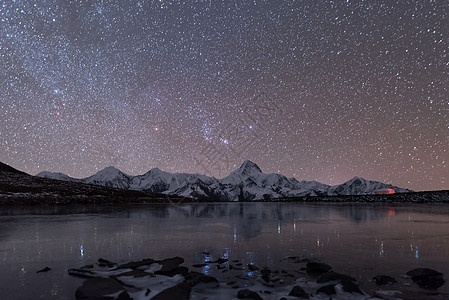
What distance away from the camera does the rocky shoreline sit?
30.5 feet

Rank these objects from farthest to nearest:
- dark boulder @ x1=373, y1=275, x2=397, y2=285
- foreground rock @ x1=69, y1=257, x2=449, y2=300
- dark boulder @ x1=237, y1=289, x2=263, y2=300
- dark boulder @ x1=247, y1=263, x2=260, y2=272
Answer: dark boulder @ x1=247, y1=263, x2=260, y2=272
dark boulder @ x1=373, y1=275, x2=397, y2=285
foreground rock @ x1=69, y1=257, x2=449, y2=300
dark boulder @ x1=237, y1=289, x2=263, y2=300

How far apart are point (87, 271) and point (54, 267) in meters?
2.26

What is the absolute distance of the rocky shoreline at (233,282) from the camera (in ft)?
30.5

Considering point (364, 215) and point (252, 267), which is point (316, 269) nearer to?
point (252, 267)

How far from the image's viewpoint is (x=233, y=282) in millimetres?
10867

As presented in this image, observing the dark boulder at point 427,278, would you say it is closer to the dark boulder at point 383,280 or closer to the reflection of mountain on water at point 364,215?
the dark boulder at point 383,280

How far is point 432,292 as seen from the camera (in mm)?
9633

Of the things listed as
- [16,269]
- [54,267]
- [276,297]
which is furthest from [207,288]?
[16,269]

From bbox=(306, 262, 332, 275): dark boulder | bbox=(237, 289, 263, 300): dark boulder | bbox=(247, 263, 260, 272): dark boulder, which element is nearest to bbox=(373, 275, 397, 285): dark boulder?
bbox=(306, 262, 332, 275): dark boulder

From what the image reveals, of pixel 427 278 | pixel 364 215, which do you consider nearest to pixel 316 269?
pixel 427 278

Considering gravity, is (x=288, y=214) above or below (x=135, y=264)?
below

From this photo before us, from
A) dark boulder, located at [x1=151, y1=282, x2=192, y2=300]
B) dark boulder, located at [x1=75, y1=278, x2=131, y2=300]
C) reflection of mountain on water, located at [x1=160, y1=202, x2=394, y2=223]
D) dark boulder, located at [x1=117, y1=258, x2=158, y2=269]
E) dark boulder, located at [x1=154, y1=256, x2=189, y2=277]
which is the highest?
dark boulder, located at [x1=75, y1=278, x2=131, y2=300]

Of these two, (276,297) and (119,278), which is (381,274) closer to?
(276,297)

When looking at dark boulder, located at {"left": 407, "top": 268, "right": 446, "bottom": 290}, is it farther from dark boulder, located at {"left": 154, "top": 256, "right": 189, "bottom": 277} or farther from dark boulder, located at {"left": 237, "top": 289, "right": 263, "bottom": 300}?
dark boulder, located at {"left": 154, "top": 256, "right": 189, "bottom": 277}
